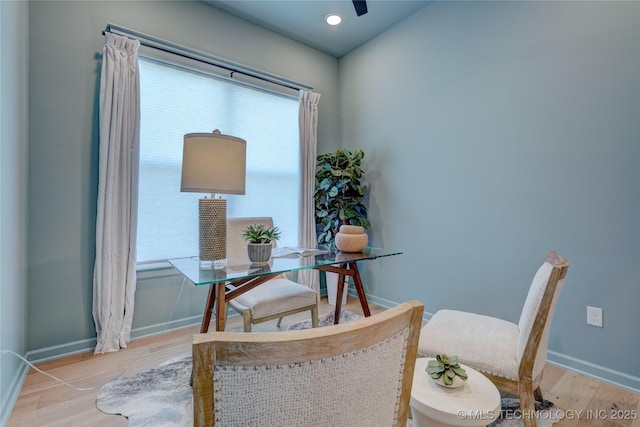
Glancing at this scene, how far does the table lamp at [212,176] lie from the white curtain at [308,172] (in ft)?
5.07

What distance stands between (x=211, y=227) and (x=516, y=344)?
164 cm

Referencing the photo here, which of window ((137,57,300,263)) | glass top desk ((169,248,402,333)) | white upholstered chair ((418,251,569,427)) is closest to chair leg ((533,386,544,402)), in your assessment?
white upholstered chair ((418,251,569,427))

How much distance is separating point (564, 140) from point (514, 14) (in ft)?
3.38

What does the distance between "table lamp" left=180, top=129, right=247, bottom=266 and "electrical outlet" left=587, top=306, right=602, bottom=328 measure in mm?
2260

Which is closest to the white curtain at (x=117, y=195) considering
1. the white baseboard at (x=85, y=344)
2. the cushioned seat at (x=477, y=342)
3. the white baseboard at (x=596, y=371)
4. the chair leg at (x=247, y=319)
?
the white baseboard at (x=85, y=344)

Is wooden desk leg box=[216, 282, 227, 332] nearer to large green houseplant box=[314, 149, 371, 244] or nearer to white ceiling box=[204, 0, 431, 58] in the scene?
large green houseplant box=[314, 149, 371, 244]

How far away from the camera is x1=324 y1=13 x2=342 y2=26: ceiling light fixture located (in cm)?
282

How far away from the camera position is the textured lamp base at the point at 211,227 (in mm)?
1619

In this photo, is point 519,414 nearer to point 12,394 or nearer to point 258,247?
point 258,247

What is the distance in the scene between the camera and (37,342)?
1.96 m

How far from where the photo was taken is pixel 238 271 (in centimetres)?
155

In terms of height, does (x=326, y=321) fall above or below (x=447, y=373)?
below

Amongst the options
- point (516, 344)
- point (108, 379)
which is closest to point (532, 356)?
point (516, 344)

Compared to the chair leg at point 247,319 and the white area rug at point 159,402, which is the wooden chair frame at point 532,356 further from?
the chair leg at point 247,319
